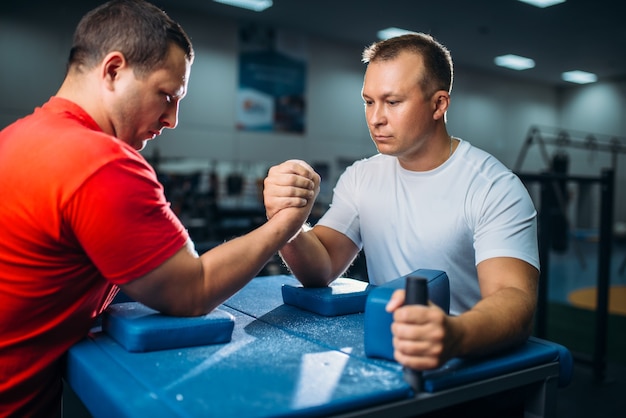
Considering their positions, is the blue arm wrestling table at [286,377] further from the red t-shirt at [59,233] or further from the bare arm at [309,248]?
the bare arm at [309,248]

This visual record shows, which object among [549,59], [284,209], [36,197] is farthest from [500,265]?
[549,59]

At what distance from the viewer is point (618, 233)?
33.3 feet

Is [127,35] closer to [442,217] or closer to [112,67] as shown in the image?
[112,67]

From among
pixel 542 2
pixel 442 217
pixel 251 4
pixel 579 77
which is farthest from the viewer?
pixel 579 77

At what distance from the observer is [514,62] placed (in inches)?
379

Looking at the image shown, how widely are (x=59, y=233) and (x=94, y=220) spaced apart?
8 centimetres

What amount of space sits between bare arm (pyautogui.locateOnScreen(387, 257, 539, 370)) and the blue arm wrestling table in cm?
4

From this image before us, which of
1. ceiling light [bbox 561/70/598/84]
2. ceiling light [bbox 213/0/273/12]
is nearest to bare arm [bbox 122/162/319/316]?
ceiling light [bbox 213/0/273/12]

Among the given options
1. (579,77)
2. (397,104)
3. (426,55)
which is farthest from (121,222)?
(579,77)

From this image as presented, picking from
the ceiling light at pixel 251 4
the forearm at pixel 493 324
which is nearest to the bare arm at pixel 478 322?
the forearm at pixel 493 324

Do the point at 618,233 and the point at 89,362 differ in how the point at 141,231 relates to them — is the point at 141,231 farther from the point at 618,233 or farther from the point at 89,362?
the point at 618,233

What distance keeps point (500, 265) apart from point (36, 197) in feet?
3.31

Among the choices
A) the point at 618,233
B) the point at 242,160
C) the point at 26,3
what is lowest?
the point at 618,233

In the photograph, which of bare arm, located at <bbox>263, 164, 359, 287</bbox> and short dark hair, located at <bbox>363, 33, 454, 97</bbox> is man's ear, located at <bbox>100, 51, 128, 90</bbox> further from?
short dark hair, located at <bbox>363, 33, 454, 97</bbox>
